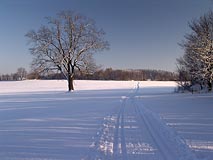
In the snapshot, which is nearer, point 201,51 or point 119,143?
point 119,143

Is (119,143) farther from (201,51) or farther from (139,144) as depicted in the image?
(201,51)

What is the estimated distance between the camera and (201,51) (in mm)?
28688

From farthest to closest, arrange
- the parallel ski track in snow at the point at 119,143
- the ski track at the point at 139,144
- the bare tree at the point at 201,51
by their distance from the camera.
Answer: the bare tree at the point at 201,51
the parallel ski track in snow at the point at 119,143
the ski track at the point at 139,144

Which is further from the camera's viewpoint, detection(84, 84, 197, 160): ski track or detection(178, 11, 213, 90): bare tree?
detection(178, 11, 213, 90): bare tree

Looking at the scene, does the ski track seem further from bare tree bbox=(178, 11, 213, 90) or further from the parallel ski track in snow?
bare tree bbox=(178, 11, 213, 90)

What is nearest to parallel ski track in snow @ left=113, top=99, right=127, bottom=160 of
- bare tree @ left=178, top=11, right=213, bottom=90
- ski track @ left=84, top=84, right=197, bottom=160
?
ski track @ left=84, top=84, right=197, bottom=160

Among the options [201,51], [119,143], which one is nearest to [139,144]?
[119,143]

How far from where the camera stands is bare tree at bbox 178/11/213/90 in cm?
2820

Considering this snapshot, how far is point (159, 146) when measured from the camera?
A: 6.97m

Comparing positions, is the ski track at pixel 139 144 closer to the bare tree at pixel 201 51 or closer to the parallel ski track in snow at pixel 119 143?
the parallel ski track in snow at pixel 119 143

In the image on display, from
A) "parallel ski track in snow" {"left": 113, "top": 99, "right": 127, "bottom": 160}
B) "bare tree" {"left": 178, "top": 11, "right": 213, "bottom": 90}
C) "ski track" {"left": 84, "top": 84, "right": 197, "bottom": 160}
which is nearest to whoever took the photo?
"ski track" {"left": 84, "top": 84, "right": 197, "bottom": 160}

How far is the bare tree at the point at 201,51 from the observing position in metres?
28.2

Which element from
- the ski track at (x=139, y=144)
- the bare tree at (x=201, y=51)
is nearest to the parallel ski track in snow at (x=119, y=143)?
the ski track at (x=139, y=144)

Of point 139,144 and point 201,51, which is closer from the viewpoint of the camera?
point 139,144
